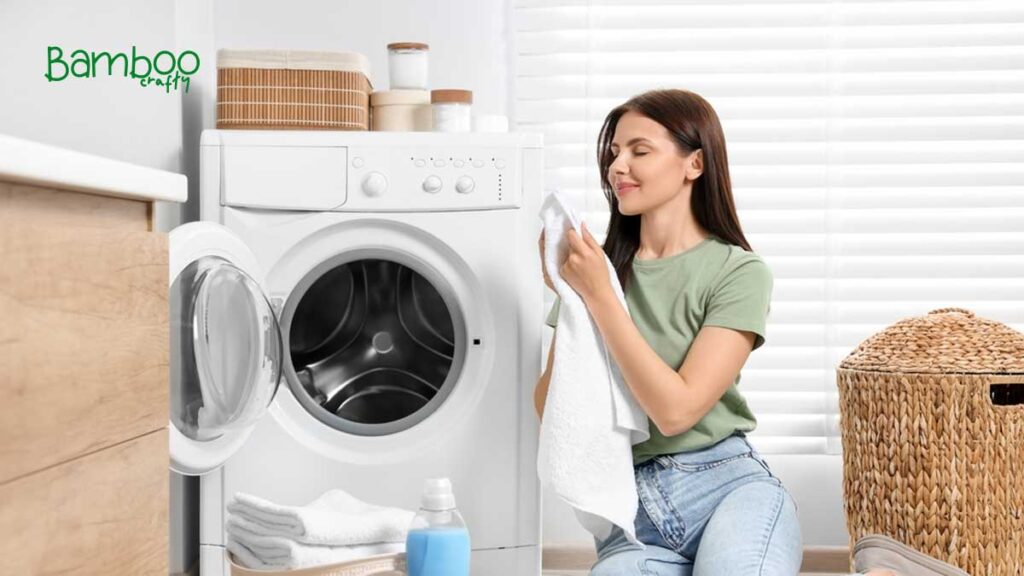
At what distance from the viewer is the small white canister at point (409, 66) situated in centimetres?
216

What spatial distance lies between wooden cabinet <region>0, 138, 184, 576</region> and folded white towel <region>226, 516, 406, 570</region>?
0.74m

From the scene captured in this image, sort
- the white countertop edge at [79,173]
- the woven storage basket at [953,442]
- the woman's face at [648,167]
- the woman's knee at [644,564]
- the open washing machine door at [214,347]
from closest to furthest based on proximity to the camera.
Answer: the white countertop edge at [79,173], the open washing machine door at [214,347], the woman's knee at [644,564], the woman's face at [648,167], the woven storage basket at [953,442]

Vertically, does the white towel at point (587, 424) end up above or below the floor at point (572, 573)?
above

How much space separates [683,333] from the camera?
1.67m

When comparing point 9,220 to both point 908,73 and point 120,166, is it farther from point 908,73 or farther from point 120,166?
point 908,73

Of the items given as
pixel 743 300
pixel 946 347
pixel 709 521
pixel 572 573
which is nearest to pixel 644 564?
pixel 709 521

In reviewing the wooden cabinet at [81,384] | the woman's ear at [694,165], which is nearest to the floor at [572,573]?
the woman's ear at [694,165]

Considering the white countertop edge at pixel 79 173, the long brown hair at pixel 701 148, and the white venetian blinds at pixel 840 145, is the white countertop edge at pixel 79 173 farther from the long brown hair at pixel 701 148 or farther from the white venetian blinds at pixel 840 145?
the white venetian blinds at pixel 840 145

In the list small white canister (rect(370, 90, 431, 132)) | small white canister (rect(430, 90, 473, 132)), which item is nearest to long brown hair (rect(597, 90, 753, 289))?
small white canister (rect(430, 90, 473, 132))

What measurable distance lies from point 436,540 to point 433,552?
2 cm

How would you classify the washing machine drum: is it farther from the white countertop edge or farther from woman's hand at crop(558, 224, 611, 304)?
the white countertop edge

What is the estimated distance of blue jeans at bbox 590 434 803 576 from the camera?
1436 mm

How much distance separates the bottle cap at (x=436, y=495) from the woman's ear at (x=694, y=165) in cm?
65

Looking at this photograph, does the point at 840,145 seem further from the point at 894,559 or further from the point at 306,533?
the point at 306,533
